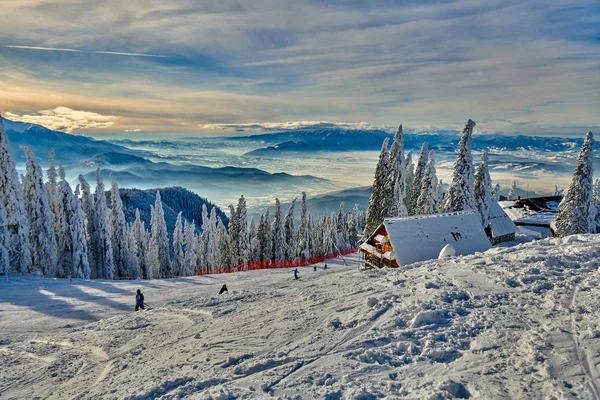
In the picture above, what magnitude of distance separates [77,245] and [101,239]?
6.95 meters

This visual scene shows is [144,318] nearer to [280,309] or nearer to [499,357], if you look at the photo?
[280,309]

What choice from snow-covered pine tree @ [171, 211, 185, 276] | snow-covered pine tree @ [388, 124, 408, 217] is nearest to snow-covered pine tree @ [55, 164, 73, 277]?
snow-covered pine tree @ [171, 211, 185, 276]

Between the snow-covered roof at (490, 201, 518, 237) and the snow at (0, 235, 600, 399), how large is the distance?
87.1ft

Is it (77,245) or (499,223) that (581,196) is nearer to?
(499,223)

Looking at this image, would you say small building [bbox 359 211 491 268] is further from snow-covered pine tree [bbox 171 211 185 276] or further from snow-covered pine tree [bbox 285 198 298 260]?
snow-covered pine tree [bbox 171 211 185 276]

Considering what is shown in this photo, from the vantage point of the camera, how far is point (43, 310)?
19.7 metres

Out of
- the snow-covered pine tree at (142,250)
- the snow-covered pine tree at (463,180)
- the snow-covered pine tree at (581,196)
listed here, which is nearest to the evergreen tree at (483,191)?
the snow-covered pine tree at (463,180)

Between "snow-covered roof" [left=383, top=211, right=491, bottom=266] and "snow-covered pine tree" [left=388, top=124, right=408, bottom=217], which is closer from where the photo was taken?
"snow-covered roof" [left=383, top=211, right=491, bottom=266]

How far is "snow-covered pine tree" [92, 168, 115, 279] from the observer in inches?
1791

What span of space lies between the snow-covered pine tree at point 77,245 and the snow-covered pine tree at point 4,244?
29.2 ft

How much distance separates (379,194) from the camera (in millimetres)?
41562

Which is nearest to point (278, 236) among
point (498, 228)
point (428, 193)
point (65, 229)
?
point (428, 193)

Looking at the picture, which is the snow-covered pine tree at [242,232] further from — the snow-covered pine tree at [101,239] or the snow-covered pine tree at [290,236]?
the snow-covered pine tree at [101,239]

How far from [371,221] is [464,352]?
108 feet
